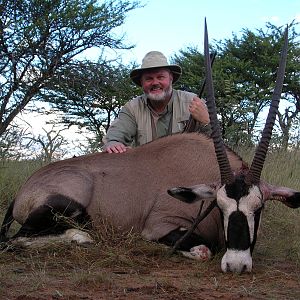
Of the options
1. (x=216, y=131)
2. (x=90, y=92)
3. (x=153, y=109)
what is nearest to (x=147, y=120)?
(x=153, y=109)

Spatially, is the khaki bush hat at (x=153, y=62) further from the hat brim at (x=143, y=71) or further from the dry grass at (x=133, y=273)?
the dry grass at (x=133, y=273)

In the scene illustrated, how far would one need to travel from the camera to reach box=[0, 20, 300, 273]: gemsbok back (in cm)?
401

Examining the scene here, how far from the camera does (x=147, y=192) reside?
180 inches

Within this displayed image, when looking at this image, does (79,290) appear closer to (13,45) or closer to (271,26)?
(13,45)

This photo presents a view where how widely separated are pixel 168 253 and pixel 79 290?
1.13 m

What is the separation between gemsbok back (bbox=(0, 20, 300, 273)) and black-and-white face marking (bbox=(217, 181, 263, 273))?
0.73 ft

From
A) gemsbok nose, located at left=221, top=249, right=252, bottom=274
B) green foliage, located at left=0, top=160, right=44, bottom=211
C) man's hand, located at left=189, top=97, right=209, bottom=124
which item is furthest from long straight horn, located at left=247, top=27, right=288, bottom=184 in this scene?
green foliage, located at left=0, top=160, right=44, bottom=211

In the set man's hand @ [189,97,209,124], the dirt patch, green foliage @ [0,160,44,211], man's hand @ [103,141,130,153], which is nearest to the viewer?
the dirt patch

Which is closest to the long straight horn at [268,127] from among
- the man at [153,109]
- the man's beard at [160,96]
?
the man at [153,109]

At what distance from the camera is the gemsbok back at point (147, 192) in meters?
4.01

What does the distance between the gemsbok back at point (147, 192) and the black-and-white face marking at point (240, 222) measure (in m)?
0.22

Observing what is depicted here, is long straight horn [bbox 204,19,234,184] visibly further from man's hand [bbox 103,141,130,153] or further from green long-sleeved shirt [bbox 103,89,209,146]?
green long-sleeved shirt [bbox 103,89,209,146]

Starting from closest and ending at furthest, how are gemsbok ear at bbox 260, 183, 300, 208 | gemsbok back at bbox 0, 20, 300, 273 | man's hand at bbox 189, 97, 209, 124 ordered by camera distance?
gemsbok ear at bbox 260, 183, 300, 208 → gemsbok back at bbox 0, 20, 300, 273 → man's hand at bbox 189, 97, 209, 124

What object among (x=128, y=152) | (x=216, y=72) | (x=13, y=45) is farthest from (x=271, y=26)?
(x=128, y=152)
